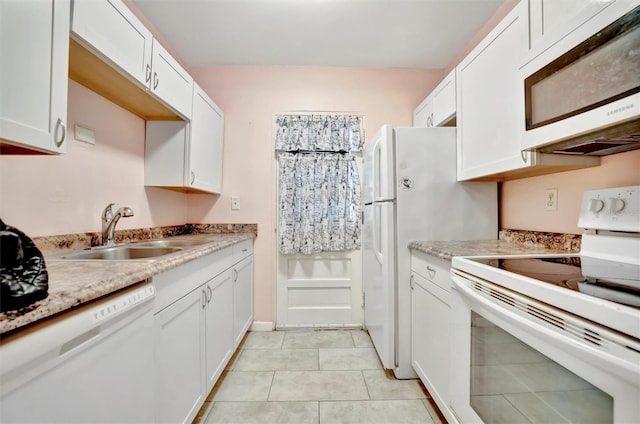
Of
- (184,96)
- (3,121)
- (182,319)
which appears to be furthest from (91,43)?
(182,319)

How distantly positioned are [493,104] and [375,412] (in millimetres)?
1763

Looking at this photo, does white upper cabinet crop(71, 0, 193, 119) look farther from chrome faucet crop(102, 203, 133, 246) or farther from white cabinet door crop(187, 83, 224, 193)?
chrome faucet crop(102, 203, 133, 246)

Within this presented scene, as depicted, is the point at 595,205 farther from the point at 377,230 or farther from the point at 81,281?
the point at 81,281

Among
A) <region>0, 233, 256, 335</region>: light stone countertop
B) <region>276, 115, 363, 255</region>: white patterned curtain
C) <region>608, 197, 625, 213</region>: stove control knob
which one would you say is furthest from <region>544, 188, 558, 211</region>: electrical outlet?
<region>0, 233, 256, 335</region>: light stone countertop

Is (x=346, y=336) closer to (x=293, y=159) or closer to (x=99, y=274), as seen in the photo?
(x=293, y=159)

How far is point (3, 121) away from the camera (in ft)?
2.50

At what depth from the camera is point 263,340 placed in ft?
7.73

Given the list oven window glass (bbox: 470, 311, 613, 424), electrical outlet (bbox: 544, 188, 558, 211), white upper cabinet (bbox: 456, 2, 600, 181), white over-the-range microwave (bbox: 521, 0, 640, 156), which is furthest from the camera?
electrical outlet (bbox: 544, 188, 558, 211)

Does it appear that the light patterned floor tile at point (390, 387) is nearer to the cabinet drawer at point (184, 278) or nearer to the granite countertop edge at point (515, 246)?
the granite countertop edge at point (515, 246)

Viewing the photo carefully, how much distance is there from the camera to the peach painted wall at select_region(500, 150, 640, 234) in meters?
1.13

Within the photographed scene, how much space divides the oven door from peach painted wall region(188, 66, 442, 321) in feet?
6.04

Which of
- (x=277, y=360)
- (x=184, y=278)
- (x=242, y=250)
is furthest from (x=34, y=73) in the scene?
(x=277, y=360)

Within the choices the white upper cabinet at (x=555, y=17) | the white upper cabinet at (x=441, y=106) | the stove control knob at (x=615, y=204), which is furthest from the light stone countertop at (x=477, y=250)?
the white upper cabinet at (x=441, y=106)

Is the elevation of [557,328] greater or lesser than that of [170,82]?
lesser
